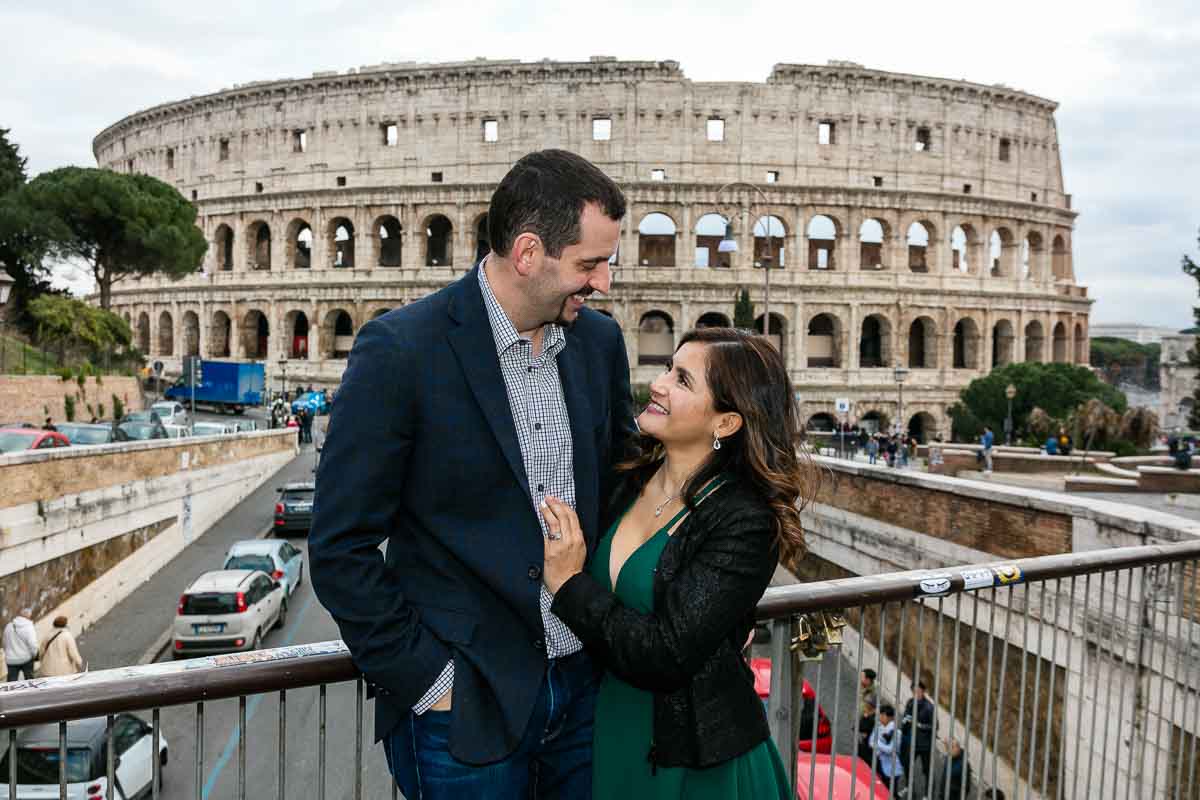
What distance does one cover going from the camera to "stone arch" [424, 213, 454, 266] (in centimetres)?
4319

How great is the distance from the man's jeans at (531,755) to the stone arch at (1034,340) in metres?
46.3

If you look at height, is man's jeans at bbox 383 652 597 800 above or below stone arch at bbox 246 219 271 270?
below

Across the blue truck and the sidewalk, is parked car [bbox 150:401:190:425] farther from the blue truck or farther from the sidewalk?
the blue truck

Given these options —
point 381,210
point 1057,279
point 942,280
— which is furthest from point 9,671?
point 1057,279

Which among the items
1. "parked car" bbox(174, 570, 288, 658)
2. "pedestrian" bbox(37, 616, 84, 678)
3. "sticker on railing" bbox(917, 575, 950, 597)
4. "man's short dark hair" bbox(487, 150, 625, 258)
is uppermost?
"man's short dark hair" bbox(487, 150, 625, 258)

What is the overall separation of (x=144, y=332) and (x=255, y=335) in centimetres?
→ 837

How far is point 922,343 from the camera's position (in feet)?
142

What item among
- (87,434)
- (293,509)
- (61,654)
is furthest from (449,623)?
(293,509)

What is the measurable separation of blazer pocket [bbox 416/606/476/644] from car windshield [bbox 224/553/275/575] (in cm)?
1230

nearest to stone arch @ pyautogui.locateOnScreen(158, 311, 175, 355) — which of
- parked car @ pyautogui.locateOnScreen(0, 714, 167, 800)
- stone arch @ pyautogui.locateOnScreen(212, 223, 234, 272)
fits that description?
stone arch @ pyautogui.locateOnScreen(212, 223, 234, 272)

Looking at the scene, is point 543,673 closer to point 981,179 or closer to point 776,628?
point 776,628

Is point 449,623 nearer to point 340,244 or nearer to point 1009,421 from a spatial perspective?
point 1009,421

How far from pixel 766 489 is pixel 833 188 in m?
39.7

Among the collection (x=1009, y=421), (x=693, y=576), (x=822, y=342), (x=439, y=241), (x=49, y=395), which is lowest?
(x=1009, y=421)
